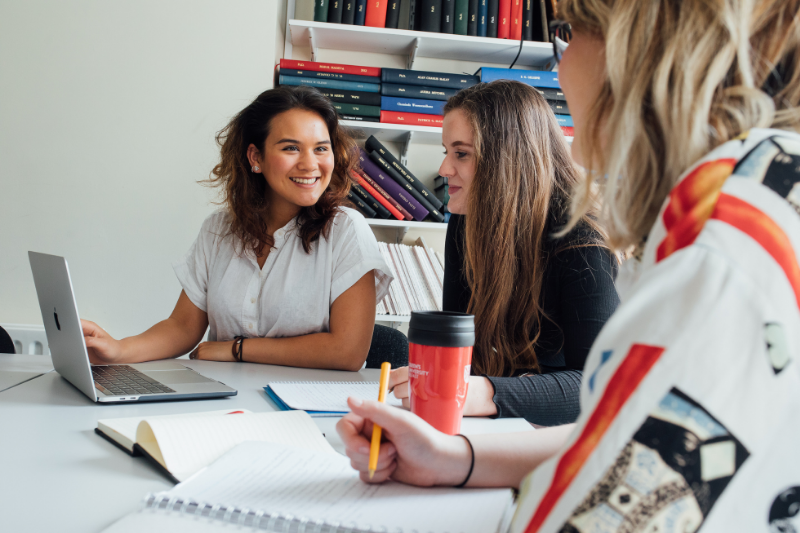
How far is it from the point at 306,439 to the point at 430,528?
0.29 m

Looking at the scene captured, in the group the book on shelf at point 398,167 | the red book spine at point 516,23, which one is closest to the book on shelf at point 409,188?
the book on shelf at point 398,167

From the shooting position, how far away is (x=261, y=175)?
1878 millimetres

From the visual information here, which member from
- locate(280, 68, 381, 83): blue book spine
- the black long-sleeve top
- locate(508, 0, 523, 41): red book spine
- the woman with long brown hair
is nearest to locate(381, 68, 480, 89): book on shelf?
locate(280, 68, 381, 83): blue book spine

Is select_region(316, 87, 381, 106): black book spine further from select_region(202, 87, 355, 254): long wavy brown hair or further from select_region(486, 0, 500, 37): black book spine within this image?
select_region(486, 0, 500, 37): black book spine

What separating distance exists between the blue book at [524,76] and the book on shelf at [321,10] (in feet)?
2.05

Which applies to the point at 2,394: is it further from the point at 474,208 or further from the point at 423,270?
the point at 423,270

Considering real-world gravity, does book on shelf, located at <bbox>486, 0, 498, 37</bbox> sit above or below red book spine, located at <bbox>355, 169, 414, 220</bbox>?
above

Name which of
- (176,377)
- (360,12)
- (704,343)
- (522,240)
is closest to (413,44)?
(360,12)

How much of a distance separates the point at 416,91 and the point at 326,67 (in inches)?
13.8

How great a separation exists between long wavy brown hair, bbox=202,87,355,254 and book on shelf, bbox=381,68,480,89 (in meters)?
0.40

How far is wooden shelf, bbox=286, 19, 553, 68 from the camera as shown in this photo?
6.89 ft

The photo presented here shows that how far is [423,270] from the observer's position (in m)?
2.16

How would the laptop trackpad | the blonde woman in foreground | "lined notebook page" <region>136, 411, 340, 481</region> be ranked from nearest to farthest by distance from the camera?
the blonde woman in foreground < "lined notebook page" <region>136, 411, 340, 481</region> < the laptop trackpad

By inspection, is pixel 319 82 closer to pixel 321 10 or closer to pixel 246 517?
pixel 321 10
